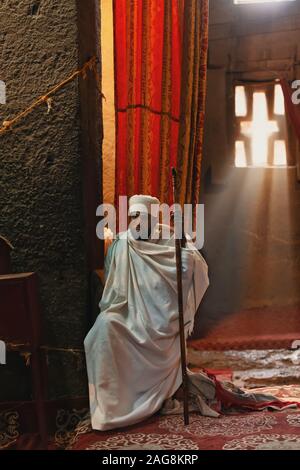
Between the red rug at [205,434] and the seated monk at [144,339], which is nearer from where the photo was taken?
the red rug at [205,434]

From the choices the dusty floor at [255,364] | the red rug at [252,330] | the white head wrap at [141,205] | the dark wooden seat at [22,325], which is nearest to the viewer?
the dark wooden seat at [22,325]

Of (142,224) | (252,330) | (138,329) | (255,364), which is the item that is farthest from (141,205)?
(252,330)

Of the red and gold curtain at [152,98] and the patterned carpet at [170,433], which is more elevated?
the red and gold curtain at [152,98]

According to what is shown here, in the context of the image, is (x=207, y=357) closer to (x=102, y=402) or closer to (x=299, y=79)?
(x=102, y=402)

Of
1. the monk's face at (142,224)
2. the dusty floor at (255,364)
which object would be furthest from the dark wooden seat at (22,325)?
the dusty floor at (255,364)

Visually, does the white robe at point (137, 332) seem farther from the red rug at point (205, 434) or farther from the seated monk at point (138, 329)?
the red rug at point (205, 434)

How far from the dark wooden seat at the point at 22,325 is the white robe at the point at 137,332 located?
38 centimetres

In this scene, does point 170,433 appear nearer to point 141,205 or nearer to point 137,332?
point 137,332

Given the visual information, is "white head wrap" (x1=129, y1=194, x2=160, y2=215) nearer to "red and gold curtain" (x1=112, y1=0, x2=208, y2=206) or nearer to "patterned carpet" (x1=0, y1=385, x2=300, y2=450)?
"red and gold curtain" (x1=112, y1=0, x2=208, y2=206)

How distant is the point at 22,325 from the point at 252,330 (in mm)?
3622

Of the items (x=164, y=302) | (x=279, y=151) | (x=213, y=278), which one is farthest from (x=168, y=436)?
(x=279, y=151)

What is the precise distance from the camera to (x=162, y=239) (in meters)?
4.84

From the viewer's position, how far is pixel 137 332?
174 inches

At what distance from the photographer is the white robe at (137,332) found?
4.29 meters
